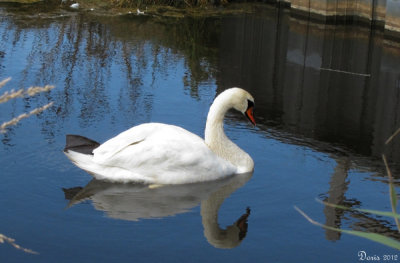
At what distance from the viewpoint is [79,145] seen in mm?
7020

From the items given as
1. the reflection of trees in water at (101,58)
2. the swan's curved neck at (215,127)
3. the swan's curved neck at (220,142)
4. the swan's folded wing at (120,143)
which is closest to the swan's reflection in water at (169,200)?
the swan's curved neck at (220,142)

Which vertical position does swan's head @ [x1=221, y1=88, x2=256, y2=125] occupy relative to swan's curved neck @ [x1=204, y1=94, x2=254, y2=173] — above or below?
above

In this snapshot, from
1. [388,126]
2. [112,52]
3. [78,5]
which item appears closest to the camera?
[388,126]

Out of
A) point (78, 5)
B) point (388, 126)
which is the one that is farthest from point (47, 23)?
point (388, 126)

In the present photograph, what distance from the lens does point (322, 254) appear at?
5391 millimetres

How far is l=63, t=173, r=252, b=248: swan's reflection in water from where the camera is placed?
582 centimetres

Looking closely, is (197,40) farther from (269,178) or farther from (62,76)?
(269,178)

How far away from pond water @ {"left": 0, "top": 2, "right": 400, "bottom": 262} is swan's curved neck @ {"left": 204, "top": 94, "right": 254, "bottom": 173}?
15 cm

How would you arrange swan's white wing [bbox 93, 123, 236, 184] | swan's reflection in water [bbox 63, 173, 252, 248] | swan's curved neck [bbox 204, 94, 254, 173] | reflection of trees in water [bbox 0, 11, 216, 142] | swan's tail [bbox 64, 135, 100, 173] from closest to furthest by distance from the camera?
swan's reflection in water [bbox 63, 173, 252, 248] < swan's white wing [bbox 93, 123, 236, 184] < swan's tail [bbox 64, 135, 100, 173] < swan's curved neck [bbox 204, 94, 254, 173] < reflection of trees in water [bbox 0, 11, 216, 142]

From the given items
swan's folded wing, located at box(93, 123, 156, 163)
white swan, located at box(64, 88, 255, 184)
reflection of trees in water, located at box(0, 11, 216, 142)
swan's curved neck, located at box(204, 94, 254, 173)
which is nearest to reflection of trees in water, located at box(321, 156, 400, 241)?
swan's curved neck, located at box(204, 94, 254, 173)

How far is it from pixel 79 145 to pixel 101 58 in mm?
5006

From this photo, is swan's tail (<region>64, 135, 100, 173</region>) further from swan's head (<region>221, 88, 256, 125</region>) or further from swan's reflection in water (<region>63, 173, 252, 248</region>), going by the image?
swan's head (<region>221, 88, 256, 125</region>)

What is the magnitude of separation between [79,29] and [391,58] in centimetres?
577

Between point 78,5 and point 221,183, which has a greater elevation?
point 78,5
